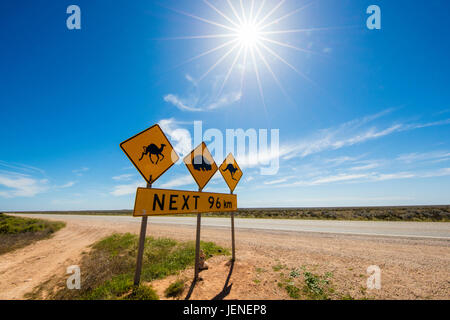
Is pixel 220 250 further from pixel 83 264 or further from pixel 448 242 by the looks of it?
pixel 448 242

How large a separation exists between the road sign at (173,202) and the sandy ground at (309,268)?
1874 millimetres

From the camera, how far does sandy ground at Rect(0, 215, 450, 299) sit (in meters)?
3.69

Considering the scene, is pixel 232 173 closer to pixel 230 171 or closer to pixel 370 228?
pixel 230 171

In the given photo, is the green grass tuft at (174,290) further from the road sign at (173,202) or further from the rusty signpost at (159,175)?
the road sign at (173,202)

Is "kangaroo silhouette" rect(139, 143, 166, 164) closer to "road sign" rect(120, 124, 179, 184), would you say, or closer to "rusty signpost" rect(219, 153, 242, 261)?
"road sign" rect(120, 124, 179, 184)

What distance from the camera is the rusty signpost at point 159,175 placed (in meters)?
3.07

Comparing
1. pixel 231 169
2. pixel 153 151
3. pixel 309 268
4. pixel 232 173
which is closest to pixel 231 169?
pixel 231 169

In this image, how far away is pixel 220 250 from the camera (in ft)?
23.0

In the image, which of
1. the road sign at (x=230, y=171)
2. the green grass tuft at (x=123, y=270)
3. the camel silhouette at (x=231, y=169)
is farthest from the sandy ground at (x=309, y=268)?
the camel silhouette at (x=231, y=169)

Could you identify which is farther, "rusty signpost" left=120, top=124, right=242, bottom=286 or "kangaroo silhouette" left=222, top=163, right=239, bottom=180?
"kangaroo silhouette" left=222, top=163, right=239, bottom=180

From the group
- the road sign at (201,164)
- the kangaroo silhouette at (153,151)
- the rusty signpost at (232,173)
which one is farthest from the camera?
the rusty signpost at (232,173)

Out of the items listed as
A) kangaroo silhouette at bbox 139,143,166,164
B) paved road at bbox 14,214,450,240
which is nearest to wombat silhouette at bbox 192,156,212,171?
kangaroo silhouette at bbox 139,143,166,164

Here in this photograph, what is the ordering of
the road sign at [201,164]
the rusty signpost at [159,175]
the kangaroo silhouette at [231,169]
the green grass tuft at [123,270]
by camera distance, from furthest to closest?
the kangaroo silhouette at [231,169] < the road sign at [201,164] < the green grass tuft at [123,270] < the rusty signpost at [159,175]
